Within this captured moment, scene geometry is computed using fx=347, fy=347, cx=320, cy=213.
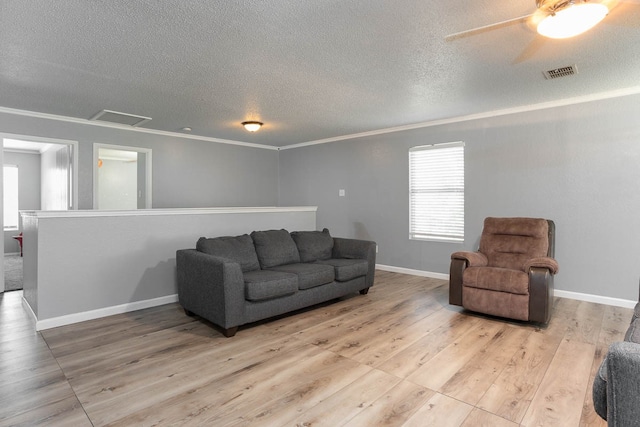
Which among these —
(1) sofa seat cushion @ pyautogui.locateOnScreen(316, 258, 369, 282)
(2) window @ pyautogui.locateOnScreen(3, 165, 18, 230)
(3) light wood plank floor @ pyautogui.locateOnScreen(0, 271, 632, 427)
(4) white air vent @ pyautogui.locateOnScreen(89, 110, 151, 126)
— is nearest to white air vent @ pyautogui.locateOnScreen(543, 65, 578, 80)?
(3) light wood plank floor @ pyautogui.locateOnScreen(0, 271, 632, 427)

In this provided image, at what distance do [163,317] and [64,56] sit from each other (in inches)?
99.2

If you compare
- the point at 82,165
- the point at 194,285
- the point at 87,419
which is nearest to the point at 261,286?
the point at 194,285

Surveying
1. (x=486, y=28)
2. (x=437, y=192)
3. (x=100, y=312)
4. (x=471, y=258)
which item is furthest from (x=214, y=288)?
(x=437, y=192)

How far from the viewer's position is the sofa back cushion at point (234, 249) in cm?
361

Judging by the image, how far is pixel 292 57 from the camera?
2936 millimetres

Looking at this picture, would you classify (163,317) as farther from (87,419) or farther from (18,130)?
(18,130)

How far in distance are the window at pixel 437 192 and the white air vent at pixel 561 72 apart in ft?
5.58

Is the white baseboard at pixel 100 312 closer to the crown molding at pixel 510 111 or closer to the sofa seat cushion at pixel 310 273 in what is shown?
the sofa seat cushion at pixel 310 273

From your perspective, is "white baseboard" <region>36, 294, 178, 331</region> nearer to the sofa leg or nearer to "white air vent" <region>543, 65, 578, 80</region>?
the sofa leg

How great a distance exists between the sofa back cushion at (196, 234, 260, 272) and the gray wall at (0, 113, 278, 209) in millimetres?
2718

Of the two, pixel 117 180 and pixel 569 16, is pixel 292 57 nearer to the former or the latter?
pixel 569 16

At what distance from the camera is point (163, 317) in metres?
3.57

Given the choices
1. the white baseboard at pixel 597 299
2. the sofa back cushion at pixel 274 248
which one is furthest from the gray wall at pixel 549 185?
the sofa back cushion at pixel 274 248

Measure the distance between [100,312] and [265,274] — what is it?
1753mm
